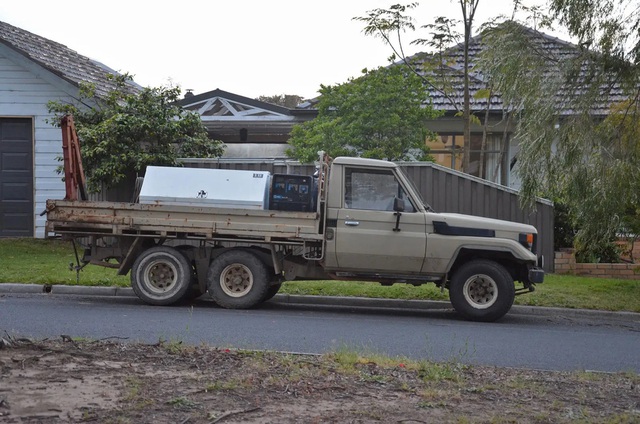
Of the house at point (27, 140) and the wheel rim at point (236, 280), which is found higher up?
the house at point (27, 140)

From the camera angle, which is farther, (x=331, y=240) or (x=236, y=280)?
(x=236, y=280)

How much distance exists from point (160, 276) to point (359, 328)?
3.31 metres

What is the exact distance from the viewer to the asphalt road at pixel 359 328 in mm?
8852

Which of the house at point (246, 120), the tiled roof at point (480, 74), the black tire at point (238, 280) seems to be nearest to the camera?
the black tire at point (238, 280)

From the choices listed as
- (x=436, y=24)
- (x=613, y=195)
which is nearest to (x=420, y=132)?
(x=436, y=24)

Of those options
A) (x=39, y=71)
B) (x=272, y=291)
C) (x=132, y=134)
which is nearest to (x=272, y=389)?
(x=272, y=291)

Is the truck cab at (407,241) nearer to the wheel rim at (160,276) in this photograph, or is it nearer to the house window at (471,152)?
the wheel rim at (160,276)

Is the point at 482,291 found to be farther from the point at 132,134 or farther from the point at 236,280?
the point at 132,134

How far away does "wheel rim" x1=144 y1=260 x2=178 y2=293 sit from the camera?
12359mm

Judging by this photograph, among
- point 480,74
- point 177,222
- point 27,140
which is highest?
point 480,74

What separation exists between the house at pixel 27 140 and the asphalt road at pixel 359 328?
7932 mm

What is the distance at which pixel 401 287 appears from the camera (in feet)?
48.0

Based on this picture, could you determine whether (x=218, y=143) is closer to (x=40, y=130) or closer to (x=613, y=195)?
(x=40, y=130)

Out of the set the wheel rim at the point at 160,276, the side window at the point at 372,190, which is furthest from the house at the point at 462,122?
the wheel rim at the point at 160,276
